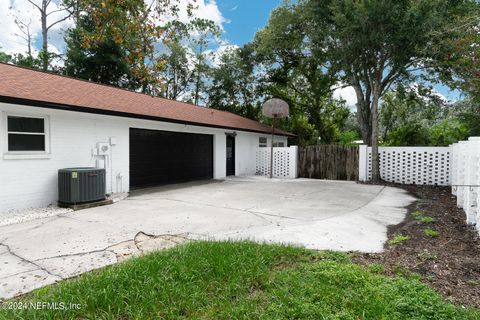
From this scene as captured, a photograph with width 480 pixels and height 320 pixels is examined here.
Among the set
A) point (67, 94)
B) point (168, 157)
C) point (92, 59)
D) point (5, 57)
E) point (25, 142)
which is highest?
point (92, 59)

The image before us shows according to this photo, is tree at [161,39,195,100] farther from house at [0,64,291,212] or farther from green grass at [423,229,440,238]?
green grass at [423,229,440,238]

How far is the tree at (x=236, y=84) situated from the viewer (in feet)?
72.0

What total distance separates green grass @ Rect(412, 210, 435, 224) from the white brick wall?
25.9 ft

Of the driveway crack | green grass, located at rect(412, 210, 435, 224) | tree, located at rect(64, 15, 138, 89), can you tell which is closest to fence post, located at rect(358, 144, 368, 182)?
green grass, located at rect(412, 210, 435, 224)

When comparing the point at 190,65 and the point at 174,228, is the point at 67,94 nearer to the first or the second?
the point at 174,228

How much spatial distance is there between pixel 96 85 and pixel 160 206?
255 inches

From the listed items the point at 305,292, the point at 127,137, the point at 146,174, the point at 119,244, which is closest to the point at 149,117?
the point at 127,137

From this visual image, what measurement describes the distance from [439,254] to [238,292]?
274 centimetres

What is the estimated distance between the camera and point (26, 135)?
21.9ft

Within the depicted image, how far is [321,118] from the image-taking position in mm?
22297

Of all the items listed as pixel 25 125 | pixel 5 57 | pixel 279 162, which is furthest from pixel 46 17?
pixel 279 162

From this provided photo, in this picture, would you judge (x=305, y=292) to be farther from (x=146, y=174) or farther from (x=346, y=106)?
(x=346, y=106)

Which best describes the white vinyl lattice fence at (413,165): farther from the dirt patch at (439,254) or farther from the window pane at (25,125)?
the window pane at (25,125)

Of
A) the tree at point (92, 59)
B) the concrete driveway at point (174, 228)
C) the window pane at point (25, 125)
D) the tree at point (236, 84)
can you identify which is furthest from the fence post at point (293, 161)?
the tree at point (92, 59)
